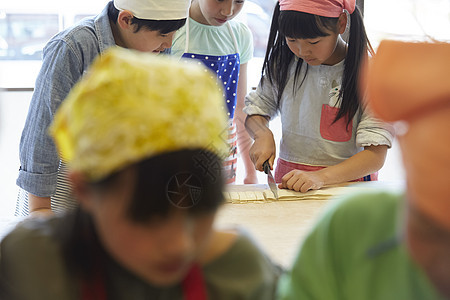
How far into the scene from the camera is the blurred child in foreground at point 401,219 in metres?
0.44

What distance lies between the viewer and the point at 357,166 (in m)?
1.54

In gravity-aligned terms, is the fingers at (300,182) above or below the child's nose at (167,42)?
below

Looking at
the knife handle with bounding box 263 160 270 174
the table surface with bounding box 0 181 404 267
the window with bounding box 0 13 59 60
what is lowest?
the window with bounding box 0 13 59 60

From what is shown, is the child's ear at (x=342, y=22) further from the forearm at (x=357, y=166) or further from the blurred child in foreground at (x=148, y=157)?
the blurred child in foreground at (x=148, y=157)

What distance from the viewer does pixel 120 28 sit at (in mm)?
1388

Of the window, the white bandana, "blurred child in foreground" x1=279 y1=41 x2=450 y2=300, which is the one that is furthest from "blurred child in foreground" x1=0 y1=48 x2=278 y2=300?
the window

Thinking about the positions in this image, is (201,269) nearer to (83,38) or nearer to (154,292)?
(154,292)

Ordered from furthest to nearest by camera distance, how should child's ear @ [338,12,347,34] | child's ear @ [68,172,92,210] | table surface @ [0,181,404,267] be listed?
child's ear @ [338,12,347,34] → table surface @ [0,181,404,267] → child's ear @ [68,172,92,210]

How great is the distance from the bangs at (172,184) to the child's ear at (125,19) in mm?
865

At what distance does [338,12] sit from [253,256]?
106cm

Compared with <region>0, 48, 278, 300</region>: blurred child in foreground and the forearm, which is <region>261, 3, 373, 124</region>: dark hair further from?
<region>0, 48, 278, 300</region>: blurred child in foreground

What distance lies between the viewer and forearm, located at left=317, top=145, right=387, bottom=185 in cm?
153

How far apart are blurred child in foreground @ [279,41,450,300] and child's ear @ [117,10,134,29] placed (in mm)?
898

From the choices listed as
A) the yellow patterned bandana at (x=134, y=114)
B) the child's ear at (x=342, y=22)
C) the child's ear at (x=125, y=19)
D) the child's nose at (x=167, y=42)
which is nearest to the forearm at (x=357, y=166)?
the child's ear at (x=342, y=22)
